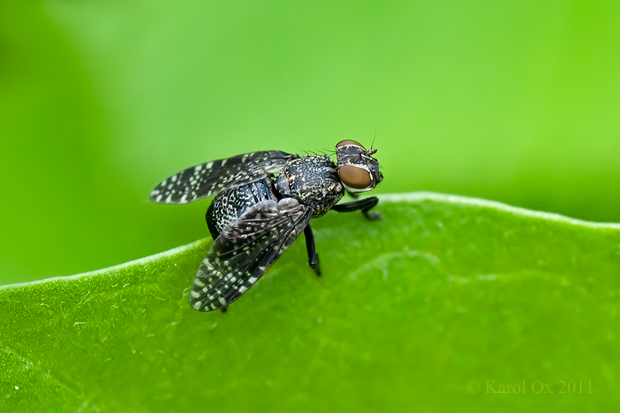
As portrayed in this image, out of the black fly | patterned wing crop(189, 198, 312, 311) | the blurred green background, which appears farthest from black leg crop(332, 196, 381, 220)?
the blurred green background

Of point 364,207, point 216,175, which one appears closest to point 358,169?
point 364,207

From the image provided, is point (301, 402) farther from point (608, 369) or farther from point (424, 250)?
point (608, 369)

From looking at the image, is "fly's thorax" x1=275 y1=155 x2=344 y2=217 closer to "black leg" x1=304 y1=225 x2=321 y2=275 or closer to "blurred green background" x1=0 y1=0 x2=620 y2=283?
"blurred green background" x1=0 y1=0 x2=620 y2=283

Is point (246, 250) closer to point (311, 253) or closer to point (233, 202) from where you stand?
point (233, 202)

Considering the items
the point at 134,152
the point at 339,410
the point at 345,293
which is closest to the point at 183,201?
the point at 134,152

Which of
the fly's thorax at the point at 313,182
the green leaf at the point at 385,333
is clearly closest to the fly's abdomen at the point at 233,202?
the fly's thorax at the point at 313,182

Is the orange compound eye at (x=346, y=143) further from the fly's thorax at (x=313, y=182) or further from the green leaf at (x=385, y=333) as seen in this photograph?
the green leaf at (x=385, y=333)

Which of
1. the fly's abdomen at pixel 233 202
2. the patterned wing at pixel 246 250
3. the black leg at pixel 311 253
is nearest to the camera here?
the black leg at pixel 311 253
